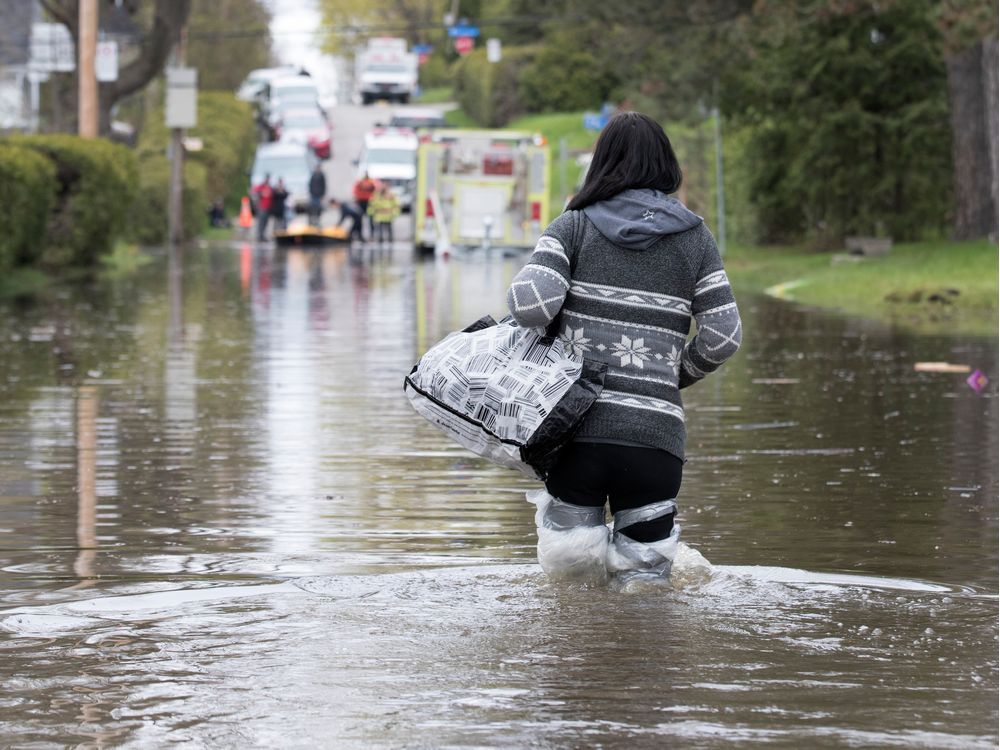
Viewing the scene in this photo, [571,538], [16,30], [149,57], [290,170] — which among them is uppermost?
[16,30]

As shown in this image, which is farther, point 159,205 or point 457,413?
point 159,205

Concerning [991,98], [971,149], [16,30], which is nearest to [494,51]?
[16,30]

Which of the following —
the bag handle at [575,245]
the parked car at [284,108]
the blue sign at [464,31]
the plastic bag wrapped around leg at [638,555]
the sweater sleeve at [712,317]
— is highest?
the blue sign at [464,31]

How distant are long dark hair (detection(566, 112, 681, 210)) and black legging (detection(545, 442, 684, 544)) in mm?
776

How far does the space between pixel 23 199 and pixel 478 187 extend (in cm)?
1387

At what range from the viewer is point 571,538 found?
19.8 feet

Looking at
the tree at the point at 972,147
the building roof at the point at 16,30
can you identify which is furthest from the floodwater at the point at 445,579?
the building roof at the point at 16,30

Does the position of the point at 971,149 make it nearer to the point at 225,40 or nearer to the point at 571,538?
the point at 571,538

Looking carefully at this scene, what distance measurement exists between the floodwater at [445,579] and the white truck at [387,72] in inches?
3071

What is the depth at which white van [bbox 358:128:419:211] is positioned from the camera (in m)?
57.0

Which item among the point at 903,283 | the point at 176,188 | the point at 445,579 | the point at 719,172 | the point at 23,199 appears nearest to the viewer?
the point at 445,579

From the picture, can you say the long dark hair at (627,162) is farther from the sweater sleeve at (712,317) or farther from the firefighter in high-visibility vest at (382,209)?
the firefighter in high-visibility vest at (382,209)

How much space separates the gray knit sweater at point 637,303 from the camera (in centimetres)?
591

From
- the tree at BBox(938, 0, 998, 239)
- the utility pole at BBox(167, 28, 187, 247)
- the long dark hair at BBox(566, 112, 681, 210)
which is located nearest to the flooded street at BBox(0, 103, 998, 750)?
the long dark hair at BBox(566, 112, 681, 210)
